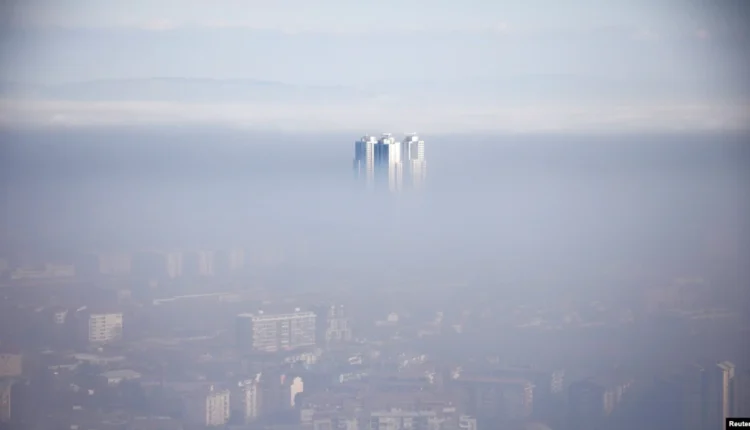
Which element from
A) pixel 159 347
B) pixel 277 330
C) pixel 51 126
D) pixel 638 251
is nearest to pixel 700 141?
pixel 638 251

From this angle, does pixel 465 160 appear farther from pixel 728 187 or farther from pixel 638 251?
pixel 728 187

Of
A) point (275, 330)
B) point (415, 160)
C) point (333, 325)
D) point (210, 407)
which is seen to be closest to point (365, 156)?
point (415, 160)

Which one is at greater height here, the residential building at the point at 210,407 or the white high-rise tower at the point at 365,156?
the white high-rise tower at the point at 365,156

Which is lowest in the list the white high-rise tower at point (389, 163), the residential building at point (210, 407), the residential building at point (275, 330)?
the residential building at point (210, 407)

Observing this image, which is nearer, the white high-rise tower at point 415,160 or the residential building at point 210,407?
the residential building at point 210,407

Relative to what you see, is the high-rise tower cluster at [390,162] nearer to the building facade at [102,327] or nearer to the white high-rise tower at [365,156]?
the white high-rise tower at [365,156]

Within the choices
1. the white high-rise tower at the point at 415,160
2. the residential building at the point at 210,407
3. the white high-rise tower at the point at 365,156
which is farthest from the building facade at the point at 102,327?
the white high-rise tower at the point at 415,160

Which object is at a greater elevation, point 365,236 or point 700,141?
point 700,141

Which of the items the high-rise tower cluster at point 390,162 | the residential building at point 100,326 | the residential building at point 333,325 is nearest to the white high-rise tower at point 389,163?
the high-rise tower cluster at point 390,162

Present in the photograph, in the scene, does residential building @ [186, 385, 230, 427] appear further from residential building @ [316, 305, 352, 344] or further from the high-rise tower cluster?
the high-rise tower cluster
